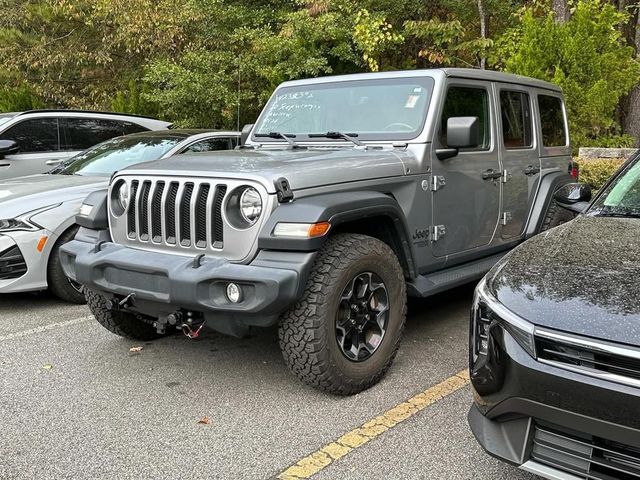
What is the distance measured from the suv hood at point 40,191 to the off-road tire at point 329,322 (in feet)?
9.85

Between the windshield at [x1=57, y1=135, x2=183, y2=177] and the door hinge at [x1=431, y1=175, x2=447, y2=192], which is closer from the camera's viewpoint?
the door hinge at [x1=431, y1=175, x2=447, y2=192]

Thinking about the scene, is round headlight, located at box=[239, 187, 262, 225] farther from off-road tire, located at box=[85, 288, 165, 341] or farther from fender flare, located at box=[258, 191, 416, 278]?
off-road tire, located at box=[85, 288, 165, 341]

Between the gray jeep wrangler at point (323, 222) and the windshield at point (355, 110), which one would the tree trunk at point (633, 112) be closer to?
the gray jeep wrangler at point (323, 222)

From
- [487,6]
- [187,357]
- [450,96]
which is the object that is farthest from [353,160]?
[487,6]

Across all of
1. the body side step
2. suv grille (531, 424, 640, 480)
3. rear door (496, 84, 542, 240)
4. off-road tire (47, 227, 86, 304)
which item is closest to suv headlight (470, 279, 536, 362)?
suv grille (531, 424, 640, 480)

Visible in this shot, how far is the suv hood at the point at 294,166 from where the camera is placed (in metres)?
3.38

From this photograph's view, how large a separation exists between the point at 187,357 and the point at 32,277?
186 centimetres

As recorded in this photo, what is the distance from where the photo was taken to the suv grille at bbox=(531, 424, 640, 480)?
203 cm

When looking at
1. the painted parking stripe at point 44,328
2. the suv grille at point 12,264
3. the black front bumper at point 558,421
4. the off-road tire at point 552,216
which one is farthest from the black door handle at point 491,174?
the suv grille at point 12,264

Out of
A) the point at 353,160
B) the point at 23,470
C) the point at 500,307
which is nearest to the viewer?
the point at 500,307

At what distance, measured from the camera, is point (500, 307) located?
2404 millimetres

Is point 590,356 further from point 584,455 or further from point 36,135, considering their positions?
point 36,135

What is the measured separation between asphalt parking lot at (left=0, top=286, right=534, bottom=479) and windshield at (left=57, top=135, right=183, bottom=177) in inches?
79.1

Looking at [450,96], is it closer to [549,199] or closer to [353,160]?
[353,160]
